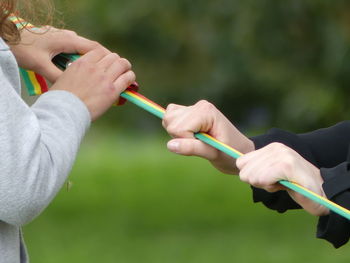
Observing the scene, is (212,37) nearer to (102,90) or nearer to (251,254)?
(251,254)

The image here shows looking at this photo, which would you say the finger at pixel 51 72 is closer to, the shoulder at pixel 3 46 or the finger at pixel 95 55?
the finger at pixel 95 55

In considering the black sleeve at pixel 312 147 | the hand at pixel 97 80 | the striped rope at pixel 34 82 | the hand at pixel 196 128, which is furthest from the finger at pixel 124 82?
the black sleeve at pixel 312 147

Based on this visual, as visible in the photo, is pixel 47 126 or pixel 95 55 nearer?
pixel 47 126

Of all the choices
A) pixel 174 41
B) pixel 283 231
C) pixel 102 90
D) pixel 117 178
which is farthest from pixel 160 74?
pixel 102 90

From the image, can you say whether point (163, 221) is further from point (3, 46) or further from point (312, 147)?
point (3, 46)

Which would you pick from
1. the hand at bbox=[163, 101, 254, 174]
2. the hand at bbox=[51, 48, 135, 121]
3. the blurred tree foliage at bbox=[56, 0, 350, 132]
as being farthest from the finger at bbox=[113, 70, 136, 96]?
the blurred tree foliage at bbox=[56, 0, 350, 132]

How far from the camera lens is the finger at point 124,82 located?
82.1 inches

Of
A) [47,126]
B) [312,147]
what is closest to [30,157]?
[47,126]

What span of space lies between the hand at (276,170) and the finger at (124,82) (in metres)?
0.34

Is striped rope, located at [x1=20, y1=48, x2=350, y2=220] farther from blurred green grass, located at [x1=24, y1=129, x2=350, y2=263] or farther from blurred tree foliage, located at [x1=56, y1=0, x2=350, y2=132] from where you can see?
blurred green grass, located at [x1=24, y1=129, x2=350, y2=263]

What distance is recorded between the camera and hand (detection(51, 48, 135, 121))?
205 centimetres

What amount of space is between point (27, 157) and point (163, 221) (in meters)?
3.99

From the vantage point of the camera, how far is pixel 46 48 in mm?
2186

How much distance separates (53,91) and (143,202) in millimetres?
4075
